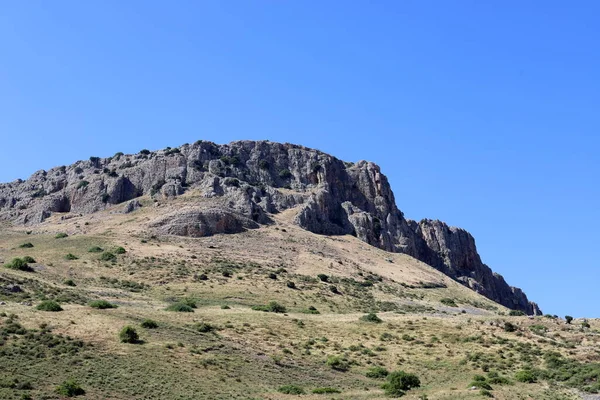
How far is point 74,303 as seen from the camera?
63594 millimetres

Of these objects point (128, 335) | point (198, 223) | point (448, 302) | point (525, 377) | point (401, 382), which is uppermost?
point (198, 223)

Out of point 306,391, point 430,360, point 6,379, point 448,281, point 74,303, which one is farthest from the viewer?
point 448,281

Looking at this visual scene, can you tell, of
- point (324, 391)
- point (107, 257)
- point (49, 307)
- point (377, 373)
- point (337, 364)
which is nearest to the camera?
point (324, 391)

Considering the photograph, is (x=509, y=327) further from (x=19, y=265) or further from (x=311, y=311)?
(x=19, y=265)

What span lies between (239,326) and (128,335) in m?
13.4

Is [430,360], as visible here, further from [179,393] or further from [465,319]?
[179,393]

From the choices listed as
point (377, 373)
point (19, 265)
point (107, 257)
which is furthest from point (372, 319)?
point (19, 265)

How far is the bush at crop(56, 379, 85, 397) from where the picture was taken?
127ft

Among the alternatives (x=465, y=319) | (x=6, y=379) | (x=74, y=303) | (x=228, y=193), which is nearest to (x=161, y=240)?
(x=228, y=193)

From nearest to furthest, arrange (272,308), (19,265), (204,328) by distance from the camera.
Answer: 1. (204,328)
2. (272,308)
3. (19,265)

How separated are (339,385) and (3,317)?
26.6m

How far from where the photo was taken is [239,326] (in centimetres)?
6138

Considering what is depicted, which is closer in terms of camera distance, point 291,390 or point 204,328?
point 291,390

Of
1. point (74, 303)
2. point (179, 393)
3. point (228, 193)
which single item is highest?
point (228, 193)
